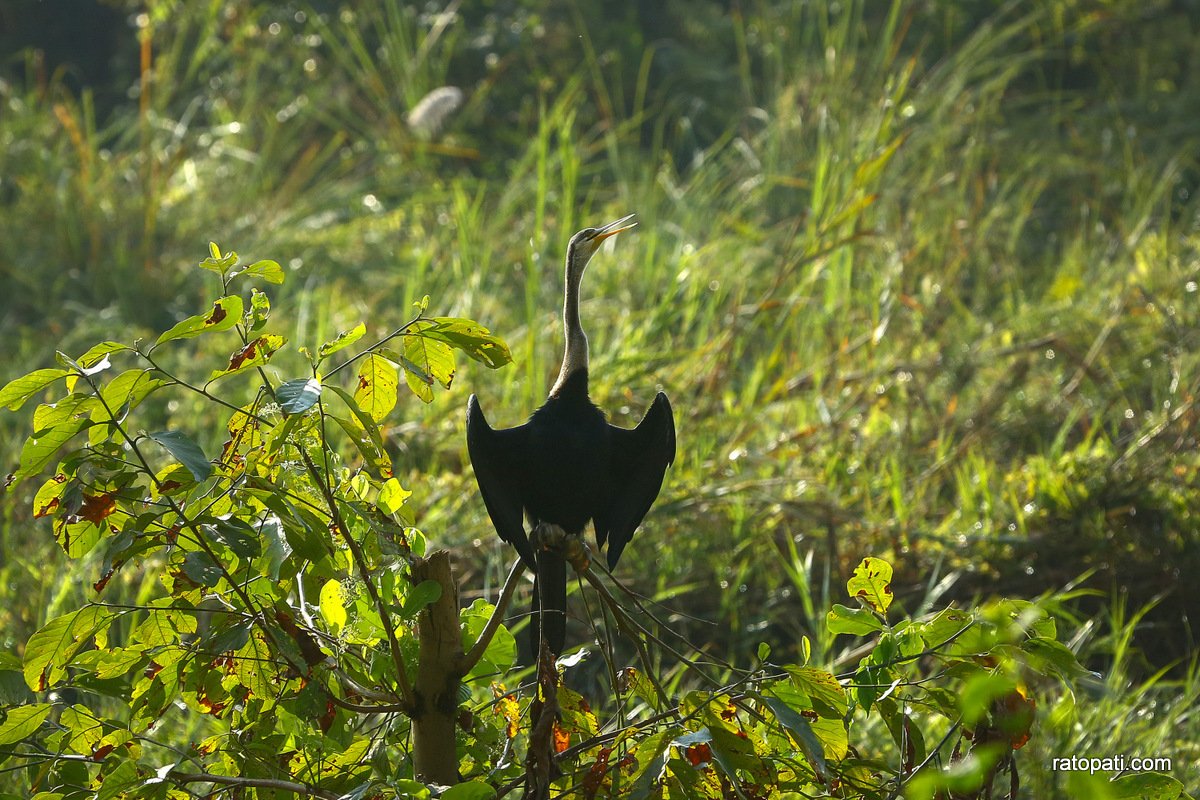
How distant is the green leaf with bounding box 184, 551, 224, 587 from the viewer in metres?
1.29

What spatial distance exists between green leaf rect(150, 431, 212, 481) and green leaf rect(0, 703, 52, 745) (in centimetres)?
37

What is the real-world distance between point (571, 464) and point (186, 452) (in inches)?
43.9

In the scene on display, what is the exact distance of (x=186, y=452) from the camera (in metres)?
1.19

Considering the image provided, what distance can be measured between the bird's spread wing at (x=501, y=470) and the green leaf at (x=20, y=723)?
0.94 m

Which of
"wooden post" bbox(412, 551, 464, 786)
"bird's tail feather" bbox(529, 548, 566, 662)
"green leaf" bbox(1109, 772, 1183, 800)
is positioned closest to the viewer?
"green leaf" bbox(1109, 772, 1183, 800)

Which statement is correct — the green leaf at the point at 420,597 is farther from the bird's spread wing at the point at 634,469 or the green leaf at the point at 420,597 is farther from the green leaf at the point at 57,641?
the bird's spread wing at the point at 634,469

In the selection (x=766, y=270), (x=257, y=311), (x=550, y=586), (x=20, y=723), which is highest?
(x=257, y=311)

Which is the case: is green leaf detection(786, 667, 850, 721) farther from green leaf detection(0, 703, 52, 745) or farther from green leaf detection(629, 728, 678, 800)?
green leaf detection(0, 703, 52, 745)

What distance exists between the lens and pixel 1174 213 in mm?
6641

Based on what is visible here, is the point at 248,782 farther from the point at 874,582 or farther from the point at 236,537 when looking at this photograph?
the point at 874,582

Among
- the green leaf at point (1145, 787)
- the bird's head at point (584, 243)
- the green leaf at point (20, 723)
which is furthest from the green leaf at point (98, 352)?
the bird's head at point (584, 243)

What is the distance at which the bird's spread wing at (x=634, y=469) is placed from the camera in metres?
2.29

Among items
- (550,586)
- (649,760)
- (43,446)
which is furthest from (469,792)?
(550,586)

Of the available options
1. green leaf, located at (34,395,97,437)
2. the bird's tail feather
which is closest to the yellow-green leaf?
the bird's tail feather
